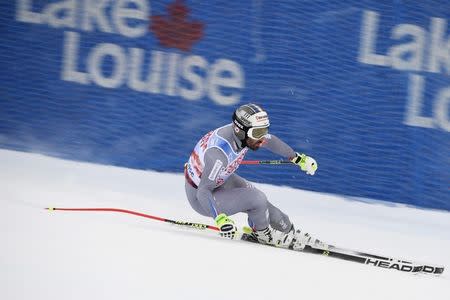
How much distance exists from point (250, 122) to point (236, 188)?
22.8 inches

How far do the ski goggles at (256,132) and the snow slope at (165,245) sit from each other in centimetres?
83

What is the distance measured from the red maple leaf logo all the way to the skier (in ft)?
7.96

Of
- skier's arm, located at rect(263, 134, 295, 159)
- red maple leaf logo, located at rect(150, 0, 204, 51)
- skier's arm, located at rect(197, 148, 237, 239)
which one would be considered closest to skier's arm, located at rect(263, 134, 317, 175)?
skier's arm, located at rect(263, 134, 295, 159)

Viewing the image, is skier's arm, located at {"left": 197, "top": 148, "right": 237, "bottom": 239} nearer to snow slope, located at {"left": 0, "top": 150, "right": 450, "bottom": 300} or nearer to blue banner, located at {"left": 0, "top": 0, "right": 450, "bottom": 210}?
snow slope, located at {"left": 0, "top": 150, "right": 450, "bottom": 300}

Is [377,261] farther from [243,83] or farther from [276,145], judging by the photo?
[243,83]

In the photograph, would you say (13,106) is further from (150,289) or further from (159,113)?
(150,289)

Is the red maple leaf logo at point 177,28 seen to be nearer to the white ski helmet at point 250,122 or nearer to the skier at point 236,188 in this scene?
the skier at point 236,188

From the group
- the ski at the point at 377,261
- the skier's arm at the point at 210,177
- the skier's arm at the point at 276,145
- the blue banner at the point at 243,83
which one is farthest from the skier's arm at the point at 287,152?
the blue banner at the point at 243,83

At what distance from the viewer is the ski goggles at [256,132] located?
6000 mm

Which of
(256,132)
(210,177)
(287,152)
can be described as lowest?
(210,177)

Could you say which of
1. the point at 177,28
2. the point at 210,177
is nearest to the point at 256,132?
the point at 210,177

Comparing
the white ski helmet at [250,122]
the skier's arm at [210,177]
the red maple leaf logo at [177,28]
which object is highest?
the red maple leaf logo at [177,28]

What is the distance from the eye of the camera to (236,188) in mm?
6219

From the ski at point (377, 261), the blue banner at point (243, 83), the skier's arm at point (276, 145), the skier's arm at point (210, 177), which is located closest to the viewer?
the ski at point (377, 261)
